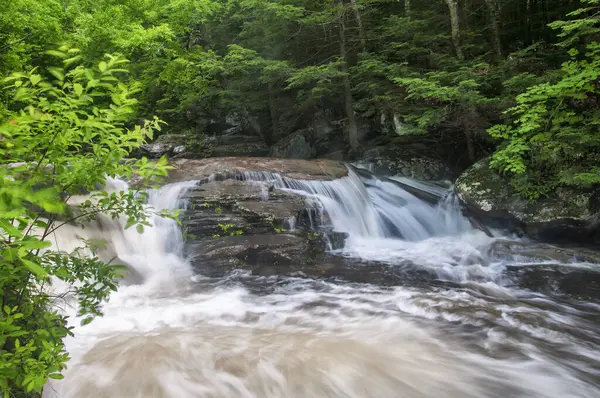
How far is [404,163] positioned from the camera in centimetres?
1305

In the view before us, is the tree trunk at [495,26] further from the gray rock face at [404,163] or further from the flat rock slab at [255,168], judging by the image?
the flat rock slab at [255,168]

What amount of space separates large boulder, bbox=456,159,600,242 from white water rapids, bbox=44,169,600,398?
1557mm

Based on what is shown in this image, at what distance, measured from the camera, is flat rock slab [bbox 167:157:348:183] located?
9969 millimetres

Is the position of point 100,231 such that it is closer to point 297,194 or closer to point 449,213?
point 297,194

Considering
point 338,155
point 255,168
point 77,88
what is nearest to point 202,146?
point 338,155

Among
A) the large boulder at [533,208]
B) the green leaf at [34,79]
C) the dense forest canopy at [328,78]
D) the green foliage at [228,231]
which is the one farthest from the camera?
the green foliage at [228,231]

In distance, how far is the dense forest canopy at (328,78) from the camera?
2.03m

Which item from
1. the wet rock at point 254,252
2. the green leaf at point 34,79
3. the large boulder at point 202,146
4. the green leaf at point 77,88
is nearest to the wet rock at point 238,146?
the large boulder at point 202,146

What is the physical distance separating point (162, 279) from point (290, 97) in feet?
39.9

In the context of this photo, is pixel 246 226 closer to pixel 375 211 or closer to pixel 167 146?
pixel 375 211

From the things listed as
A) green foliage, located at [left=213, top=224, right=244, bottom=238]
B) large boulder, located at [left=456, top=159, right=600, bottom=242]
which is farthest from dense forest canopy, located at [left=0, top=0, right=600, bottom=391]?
green foliage, located at [left=213, top=224, right=244, bottom=238]

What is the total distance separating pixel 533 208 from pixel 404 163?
17.1ft

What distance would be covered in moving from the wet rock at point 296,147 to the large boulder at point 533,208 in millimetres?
7113

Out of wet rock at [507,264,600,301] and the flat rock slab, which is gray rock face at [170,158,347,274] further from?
wet rock at [507,264,600,301]
